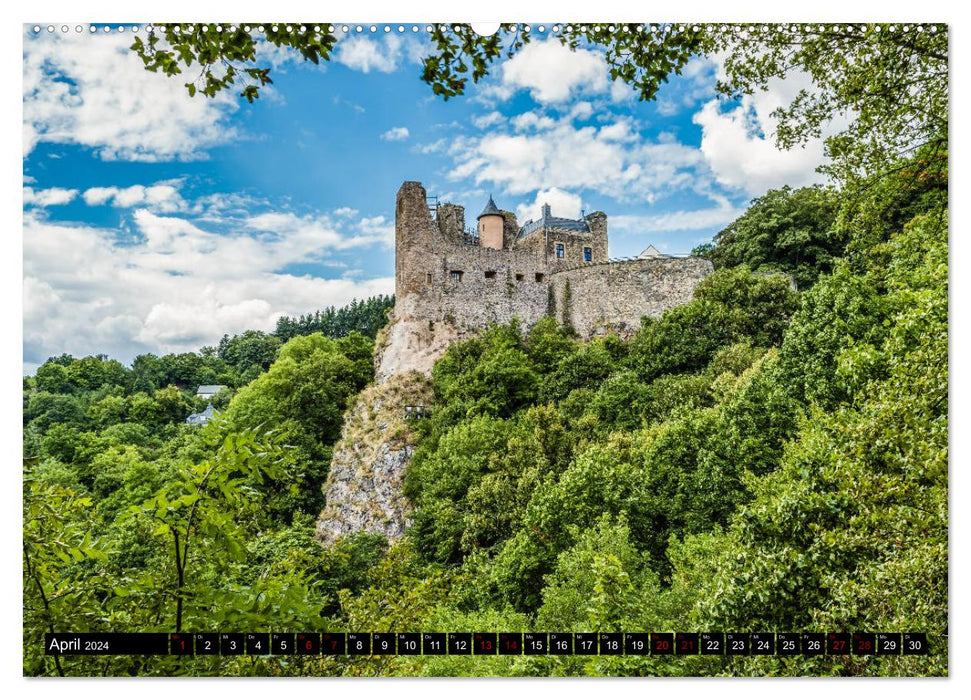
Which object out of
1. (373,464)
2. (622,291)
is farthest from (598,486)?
(622,291)

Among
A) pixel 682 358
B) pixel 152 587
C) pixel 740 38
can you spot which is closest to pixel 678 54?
pixel 740 38

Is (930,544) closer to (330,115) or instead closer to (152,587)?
(152,587)

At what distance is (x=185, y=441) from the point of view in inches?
280

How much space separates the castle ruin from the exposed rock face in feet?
3.80

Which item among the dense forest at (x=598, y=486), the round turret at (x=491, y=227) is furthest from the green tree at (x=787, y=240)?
the round turret at (x=491, y=227)

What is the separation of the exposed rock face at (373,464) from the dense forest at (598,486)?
0.55 m

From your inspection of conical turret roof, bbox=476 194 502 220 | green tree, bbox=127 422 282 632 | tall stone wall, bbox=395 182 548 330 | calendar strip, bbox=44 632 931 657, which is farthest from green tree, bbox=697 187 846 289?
green tree, bbox=127 422 282 632

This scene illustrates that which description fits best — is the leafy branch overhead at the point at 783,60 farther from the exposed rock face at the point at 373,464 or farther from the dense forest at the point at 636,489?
the exposed rock face at the point at 373,464

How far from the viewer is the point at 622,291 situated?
18891 millimetres

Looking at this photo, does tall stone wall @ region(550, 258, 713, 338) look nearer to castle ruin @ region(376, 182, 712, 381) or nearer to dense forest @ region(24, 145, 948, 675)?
castle ruin @ region(376, 182, 712, 381)

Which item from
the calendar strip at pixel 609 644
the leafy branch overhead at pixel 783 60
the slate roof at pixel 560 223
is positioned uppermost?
the slate roof at pixel 560 223

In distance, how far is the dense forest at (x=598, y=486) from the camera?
317 centimetres

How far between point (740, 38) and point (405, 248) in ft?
49.6

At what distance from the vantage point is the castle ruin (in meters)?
18.3
